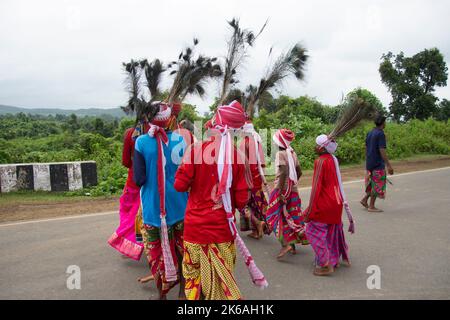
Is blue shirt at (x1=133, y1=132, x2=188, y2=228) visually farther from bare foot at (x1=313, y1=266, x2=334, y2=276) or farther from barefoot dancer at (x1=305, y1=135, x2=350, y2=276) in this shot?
bare foot at (x1=313, y1=266, x2=334, y2=276)

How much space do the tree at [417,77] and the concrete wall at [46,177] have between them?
24629mm

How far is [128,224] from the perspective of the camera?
5.07 m

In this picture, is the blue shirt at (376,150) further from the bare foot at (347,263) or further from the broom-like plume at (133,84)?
the broom-like plume at (133,84)

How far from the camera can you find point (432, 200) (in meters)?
9.31

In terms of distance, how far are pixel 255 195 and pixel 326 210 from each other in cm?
156

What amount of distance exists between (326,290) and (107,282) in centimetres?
236

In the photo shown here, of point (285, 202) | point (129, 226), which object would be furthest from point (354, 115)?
point (129, 226)

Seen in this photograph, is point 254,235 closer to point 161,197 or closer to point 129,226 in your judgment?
point 129,226

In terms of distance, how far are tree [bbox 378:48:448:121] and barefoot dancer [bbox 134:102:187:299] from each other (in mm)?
27813

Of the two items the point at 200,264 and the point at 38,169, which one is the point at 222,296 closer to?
the point at 200,264

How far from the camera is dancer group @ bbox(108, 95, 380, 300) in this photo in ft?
11.7
